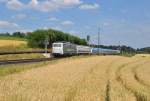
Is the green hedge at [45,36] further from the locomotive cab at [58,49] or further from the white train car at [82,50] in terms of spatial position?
the locomotive cab at [58,49]

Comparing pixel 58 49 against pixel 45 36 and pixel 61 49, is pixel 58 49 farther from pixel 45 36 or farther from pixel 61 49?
pixel 45 36

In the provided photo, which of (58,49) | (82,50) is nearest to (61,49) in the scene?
(58,49)

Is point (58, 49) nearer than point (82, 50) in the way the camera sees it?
Yes

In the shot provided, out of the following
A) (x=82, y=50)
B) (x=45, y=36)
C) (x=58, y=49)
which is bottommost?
(x=82, y=50)

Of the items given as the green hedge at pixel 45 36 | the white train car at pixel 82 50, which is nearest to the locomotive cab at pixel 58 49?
the white train car at pixel 82 50

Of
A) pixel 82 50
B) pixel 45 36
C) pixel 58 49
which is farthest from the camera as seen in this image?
pixel 45 36

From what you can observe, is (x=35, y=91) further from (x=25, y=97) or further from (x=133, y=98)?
(x=133, y=98)

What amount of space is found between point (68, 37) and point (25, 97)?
14264 centimetres

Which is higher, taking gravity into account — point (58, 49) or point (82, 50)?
point (58, 49)

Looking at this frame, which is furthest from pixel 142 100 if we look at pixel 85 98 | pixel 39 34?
pixel 39 34

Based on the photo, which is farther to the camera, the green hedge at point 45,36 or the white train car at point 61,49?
Answer: the green hedge at point 45,36

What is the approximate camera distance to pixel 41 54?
88938mm

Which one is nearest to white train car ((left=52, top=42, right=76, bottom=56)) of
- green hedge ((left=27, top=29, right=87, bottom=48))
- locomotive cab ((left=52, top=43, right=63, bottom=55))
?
locomotive cab ((left=52, top=43, right=63, bottom=55))

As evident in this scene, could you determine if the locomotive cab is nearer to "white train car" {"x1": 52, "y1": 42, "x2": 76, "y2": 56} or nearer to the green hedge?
"white train car" {"x1": 52, "y1": 42, "x2": 76, "y2": 56}
